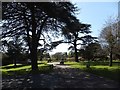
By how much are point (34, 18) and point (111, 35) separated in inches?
567

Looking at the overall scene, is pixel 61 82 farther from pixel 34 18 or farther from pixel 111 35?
pixel 111 35

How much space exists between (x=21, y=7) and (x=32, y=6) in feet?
4.78

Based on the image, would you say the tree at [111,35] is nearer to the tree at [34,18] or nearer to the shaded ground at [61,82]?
the tree at [34,18]

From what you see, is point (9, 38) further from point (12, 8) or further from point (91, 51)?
point (91, 51)

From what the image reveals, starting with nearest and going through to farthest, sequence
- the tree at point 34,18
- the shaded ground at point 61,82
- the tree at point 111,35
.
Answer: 1. the shaded ground at point 61,82
2. the tree at point 34,18
3. the tree at point 111,35

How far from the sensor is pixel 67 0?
32094mm

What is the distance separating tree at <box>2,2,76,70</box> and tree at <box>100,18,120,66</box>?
386 inches

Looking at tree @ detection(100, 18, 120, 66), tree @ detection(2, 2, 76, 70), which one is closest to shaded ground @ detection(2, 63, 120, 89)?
tree @ detection(2, 2, 76, 70)

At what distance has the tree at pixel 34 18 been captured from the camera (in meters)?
30.6

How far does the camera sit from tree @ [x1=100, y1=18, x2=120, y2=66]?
4062cm

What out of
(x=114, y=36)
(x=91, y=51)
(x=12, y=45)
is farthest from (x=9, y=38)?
(x=91, y=51)

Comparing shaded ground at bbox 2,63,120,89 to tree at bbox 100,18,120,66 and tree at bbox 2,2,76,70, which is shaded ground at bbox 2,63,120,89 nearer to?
tree at bbox 2,2,76,70

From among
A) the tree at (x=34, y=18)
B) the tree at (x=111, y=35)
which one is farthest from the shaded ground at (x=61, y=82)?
the tree at (x=111, y=35)

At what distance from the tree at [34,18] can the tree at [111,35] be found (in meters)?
9.79
